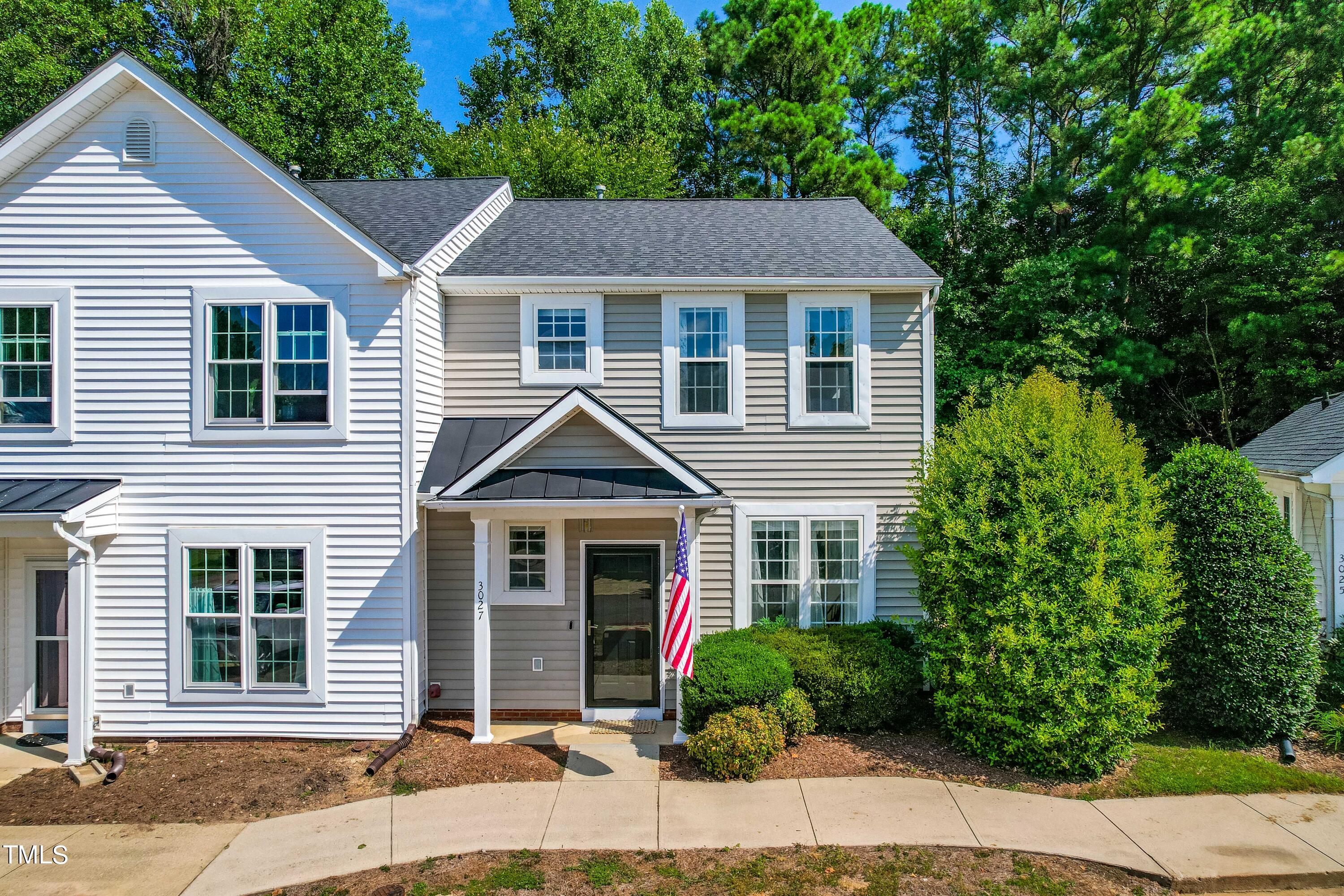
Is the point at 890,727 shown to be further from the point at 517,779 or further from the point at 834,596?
the point at 517,779

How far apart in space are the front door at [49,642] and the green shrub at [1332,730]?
15.5 m

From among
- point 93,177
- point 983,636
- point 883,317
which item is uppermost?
point 93,177

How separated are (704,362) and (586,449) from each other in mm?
2393

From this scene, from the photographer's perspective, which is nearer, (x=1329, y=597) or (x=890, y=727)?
(x=890, y=727)

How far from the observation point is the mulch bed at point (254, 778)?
7.12 meters

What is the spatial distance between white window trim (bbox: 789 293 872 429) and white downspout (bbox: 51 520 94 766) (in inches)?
357

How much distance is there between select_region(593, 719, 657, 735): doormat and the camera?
905cm

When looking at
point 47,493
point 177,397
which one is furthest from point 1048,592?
point 47,493

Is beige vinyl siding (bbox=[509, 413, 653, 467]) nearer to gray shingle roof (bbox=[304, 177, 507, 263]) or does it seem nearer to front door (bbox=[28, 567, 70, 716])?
gray shingle roof (bbox=[304, 177, 507, 263])

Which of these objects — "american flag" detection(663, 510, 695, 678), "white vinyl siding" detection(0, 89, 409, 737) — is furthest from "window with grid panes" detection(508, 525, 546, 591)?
"american flag" detection(663, 510, 695, 678)

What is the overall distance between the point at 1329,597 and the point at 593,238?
1178 cm

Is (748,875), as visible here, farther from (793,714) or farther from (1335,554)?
(1335,554)

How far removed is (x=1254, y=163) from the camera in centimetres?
1792

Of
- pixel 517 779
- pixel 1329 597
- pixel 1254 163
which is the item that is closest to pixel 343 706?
pixel 517 779
